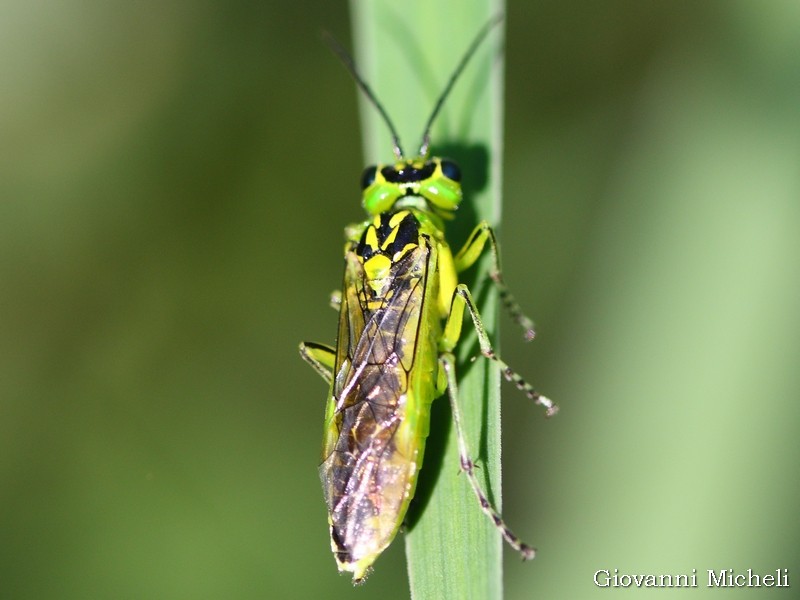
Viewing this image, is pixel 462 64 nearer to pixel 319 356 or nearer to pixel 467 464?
pixel 319 356

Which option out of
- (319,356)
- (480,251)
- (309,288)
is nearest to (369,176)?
(480,251)

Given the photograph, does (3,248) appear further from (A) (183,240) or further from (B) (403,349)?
(B) (403,349)

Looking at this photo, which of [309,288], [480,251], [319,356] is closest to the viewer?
[480,251]

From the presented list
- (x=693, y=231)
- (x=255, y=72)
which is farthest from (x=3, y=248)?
(x=693, y=231)

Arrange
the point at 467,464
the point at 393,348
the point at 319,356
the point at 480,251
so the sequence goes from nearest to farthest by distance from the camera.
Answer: the point at 467,464
the point at 393,348
the point at 480,251
the point at 319,356

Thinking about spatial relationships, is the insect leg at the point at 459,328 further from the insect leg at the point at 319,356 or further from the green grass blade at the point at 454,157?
the insect leg at the point at 319,356

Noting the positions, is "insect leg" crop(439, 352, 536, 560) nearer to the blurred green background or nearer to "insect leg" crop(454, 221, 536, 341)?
"insect leg" crop(454, 221, 536, 341)

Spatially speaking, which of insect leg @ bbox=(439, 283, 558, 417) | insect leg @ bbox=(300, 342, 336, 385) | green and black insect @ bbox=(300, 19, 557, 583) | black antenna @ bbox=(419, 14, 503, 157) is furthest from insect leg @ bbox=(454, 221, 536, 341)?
insect leg @ bbox=(300, 342, 336, 385)
